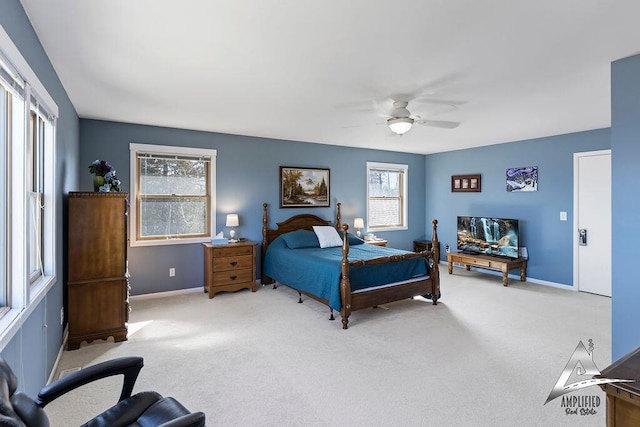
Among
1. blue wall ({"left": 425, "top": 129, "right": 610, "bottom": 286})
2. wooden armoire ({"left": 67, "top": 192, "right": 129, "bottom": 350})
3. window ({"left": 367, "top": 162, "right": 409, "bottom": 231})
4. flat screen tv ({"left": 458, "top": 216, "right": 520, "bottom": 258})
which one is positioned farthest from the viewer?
window ({"left": 367, "top": 162, "right": 409, "bottom": 231})

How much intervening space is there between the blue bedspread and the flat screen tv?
2.17m

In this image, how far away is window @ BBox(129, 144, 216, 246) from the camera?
4781 millimetres

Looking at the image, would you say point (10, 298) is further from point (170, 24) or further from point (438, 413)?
point (438, 413)

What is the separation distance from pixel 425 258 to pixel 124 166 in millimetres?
4266

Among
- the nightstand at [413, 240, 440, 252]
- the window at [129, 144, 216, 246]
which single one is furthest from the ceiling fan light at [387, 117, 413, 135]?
the nightstand at [413, 240, 440, 252]

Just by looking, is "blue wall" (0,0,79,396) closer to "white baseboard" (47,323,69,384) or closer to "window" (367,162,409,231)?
"white baseboard" (47,323,69,384)

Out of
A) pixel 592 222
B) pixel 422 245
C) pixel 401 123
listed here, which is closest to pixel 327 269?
pixel 401 123

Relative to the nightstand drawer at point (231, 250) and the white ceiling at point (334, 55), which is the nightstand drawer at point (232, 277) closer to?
the nightstand drawer at point (231, 250)

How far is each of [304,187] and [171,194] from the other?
2191 millimetres

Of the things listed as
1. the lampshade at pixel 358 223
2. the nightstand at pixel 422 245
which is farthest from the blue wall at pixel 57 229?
the nightstand at pixel 422 245

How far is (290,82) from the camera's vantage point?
3.08m

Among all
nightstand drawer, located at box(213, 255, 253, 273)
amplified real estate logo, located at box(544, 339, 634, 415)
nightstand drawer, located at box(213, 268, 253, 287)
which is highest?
nightstand drawer, located at box(213, 255, 253, 273)

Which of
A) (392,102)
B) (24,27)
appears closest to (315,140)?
(392,102)

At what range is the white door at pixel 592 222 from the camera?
4.89 m
